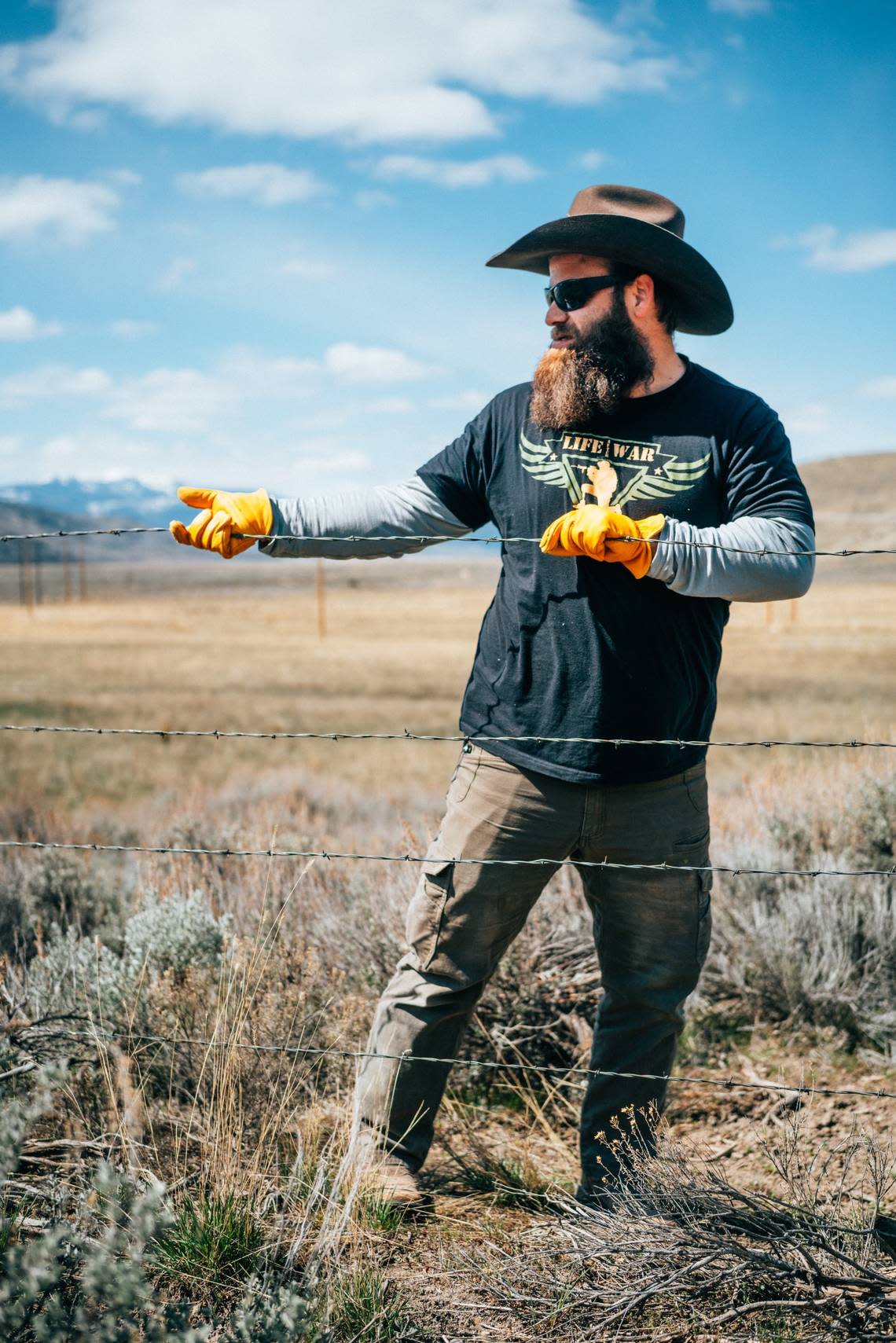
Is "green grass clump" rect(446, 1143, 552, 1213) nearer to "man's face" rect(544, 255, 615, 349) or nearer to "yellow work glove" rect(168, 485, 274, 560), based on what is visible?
"yellow work glove" rect(168, 485, 274, 560)

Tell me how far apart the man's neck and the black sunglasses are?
238 mm

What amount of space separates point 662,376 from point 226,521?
1213 mm

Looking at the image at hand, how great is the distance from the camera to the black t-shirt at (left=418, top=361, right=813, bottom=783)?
9.05ft

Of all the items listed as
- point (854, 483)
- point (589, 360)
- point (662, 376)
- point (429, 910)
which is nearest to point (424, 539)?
point (589, 360)

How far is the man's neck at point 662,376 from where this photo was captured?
289cm

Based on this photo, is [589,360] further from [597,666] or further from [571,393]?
[597,666]

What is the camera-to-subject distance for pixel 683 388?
9.39 feet

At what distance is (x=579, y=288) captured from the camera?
2957mm

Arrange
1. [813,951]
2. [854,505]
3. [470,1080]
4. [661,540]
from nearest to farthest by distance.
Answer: [661,540] < [470,1080] < [813,951] < [854,505]

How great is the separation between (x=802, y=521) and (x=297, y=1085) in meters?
1.98

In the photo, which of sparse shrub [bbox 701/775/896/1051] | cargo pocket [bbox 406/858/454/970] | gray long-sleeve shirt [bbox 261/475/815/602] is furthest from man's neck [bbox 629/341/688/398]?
sparse shrub [bbox 701/775/896/1051]

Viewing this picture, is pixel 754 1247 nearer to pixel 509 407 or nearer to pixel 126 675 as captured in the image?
pixel 509 407

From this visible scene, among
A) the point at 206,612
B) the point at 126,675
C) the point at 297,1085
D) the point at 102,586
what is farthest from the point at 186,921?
the point at 102,586

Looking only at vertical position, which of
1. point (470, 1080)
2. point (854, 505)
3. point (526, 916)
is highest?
point (854, 505)
